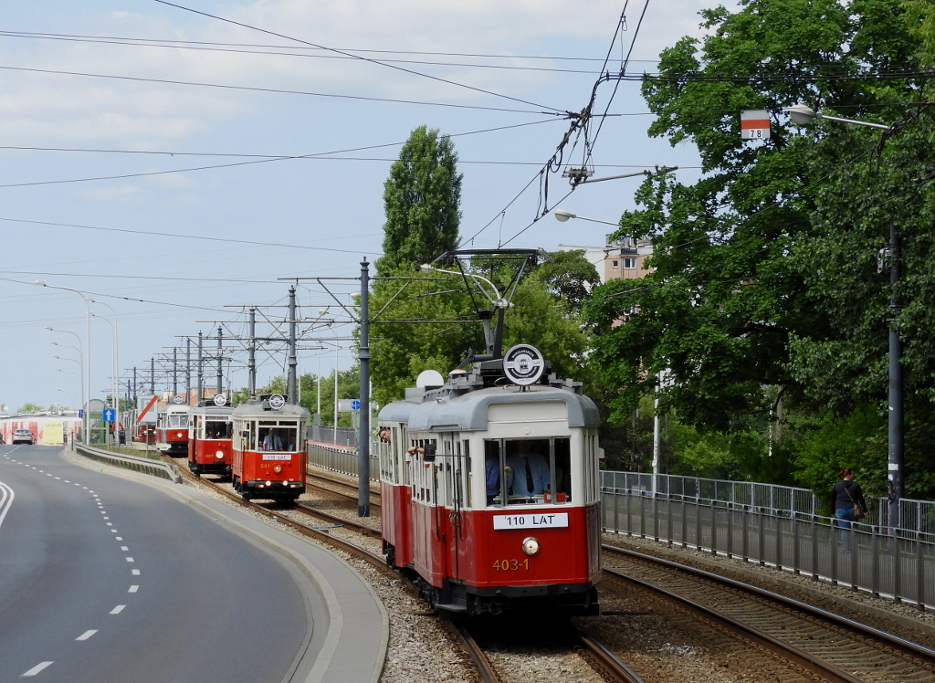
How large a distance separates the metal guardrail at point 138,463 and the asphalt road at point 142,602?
13.7m

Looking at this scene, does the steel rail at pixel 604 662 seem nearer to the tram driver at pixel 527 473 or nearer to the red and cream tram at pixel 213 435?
the tram driver at pixel 527 473

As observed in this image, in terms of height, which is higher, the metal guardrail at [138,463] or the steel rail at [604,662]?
the steel rail at [604,662]

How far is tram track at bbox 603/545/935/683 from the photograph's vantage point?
13.3 metres

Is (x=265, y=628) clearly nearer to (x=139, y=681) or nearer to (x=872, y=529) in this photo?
(x=139, y=681)

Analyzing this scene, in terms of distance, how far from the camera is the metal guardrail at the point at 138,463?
53500mm

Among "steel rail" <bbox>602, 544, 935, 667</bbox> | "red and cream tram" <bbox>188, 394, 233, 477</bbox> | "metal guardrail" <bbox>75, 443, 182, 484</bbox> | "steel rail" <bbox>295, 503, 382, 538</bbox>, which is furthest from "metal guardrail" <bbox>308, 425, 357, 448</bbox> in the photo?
"steel rail" <bbox>602, 544, 935, 667</bbox>

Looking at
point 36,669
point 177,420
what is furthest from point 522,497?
point 177,420

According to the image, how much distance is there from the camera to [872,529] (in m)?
19.9

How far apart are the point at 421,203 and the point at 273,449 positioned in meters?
27.9

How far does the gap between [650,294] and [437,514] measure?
59.2ft

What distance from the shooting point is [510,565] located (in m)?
14.4

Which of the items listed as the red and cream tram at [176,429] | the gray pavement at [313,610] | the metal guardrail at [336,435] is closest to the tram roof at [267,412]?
the gray pavement at [313,610]

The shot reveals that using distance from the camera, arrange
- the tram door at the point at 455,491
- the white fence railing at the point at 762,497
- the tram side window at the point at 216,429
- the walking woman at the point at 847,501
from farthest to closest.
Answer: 1. the tram side window at the point at 216,429
2. the walking woman at the point at 847,501
3. the white fence railing at the point at 762,497
4. the tram door at the point at 455,491

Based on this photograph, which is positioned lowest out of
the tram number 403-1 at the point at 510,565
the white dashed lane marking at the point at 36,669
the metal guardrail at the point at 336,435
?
the white dashed lane marking at the point at 36,669
